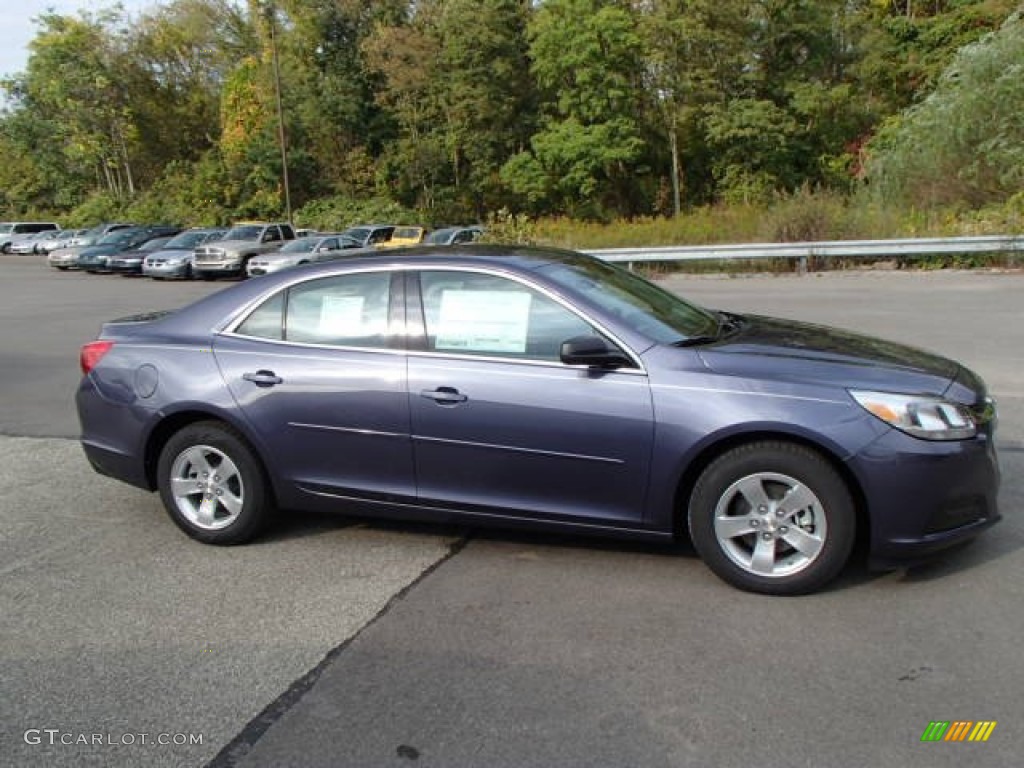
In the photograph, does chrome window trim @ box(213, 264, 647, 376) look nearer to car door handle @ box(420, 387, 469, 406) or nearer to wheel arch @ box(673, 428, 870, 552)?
car door handle @ box(420, 387, 469, 406)

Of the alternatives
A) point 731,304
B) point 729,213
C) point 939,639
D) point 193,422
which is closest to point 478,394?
point 193,422

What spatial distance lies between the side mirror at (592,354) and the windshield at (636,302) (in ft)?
0.68

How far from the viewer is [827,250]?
61.2ft

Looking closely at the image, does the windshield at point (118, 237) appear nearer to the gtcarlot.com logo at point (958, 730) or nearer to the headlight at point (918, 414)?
the headlight at point (918, 414)

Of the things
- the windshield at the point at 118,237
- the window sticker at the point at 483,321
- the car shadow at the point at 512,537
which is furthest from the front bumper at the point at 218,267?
the window sticker at the point at 483,321

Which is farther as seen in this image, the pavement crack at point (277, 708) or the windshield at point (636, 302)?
the windshield at point (636, 302)

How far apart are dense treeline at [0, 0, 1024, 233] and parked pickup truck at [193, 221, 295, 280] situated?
19.2 meters

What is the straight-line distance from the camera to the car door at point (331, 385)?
4371 mm

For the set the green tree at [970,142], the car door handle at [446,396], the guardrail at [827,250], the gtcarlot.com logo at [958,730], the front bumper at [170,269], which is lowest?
the gtcarlot.com logo at [958,730]

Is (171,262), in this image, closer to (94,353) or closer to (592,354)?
(94,353)

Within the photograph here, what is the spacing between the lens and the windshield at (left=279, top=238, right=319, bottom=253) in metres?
25.8

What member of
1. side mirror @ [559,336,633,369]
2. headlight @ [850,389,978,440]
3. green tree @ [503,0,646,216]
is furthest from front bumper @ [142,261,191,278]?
headlight @ [850,389,978,440]

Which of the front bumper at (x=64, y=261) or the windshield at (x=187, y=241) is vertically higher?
the windshield at (x=187, y=241)

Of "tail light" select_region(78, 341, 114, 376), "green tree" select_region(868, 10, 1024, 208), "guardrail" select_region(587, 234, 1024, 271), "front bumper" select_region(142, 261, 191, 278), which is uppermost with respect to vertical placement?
"green tree" select_region(868, 10, 1024, 208)
